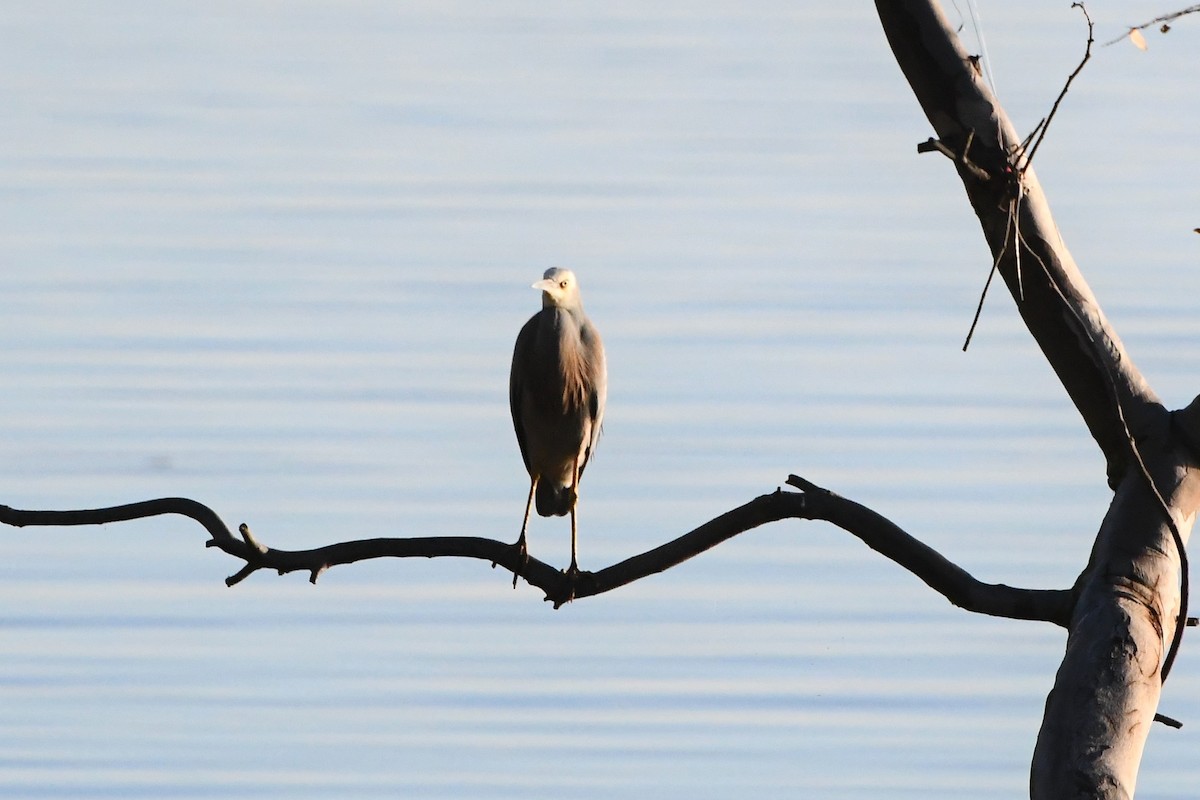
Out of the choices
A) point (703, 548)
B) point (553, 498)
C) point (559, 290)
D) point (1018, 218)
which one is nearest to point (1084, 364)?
point (1018, 218)

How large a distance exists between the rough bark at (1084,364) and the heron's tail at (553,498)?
2226 mm

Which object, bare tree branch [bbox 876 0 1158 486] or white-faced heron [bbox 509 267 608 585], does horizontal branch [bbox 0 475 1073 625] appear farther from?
white-faced heron [bbox 509 267 608 585]

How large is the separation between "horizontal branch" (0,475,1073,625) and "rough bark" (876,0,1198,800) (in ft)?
0.44

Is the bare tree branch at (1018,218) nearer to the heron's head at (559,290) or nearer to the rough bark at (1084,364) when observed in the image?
the rough bark at (1084,364)

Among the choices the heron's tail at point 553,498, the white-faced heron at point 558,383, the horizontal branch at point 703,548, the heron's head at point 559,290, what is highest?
the heron's head at point 559,290

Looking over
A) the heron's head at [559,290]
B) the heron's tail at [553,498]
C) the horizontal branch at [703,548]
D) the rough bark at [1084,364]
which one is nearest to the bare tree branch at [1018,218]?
the rough bark at [1084,364]

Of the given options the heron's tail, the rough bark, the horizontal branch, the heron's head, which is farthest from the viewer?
the heron's tail

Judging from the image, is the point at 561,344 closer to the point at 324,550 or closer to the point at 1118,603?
the point at 324,550

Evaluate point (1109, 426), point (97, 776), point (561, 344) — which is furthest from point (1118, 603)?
point (97, 776)

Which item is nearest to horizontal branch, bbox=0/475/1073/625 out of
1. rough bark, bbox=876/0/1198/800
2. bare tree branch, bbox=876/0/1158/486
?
rough bark, bbox=876/0/1198/800

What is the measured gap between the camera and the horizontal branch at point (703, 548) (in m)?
3.42

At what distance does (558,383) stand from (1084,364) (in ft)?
6.83

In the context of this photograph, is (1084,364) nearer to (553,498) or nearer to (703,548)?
(703,548)

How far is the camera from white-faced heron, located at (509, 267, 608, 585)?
5.40m
